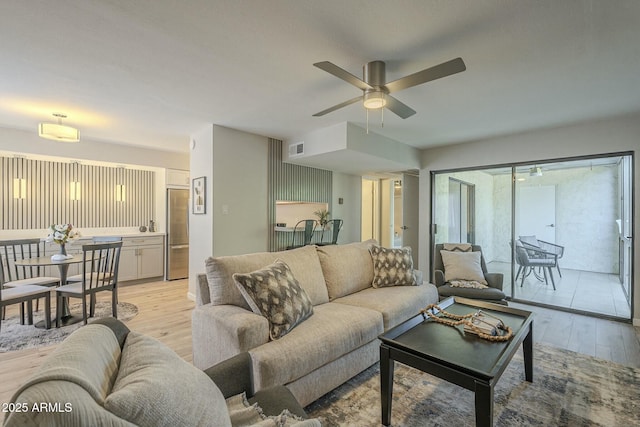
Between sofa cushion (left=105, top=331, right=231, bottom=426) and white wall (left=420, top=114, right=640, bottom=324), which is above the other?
white wall (left=420, top=114, right=640, bottom=324)

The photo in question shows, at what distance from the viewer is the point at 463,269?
3684mm

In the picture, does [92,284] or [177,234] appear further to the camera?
[177,234]

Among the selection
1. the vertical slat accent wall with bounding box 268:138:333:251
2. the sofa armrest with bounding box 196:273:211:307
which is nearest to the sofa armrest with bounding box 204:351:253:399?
the sofa armrest with bounding box 196:273:211:307

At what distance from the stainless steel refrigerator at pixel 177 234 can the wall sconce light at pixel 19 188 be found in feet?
6.90

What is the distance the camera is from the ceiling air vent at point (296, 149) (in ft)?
15.1

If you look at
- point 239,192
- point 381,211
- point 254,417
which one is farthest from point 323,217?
point 254,417

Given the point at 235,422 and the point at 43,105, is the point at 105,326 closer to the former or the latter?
the point at 235,422

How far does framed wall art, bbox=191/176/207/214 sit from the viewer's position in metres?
4.23

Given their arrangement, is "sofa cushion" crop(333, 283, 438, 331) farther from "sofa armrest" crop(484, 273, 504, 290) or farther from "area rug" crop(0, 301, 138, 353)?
"area rug" crop(0, 301, 138, 353)

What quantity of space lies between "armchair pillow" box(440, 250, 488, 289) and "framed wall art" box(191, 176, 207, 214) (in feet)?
11.1

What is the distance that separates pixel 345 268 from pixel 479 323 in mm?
1275

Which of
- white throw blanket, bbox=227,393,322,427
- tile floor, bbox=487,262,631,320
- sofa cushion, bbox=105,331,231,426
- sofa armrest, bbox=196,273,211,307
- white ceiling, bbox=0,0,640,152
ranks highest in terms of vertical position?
white ceiling, bbox=0,0,640,152

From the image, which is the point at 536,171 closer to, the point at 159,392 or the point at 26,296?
the point at 159,392

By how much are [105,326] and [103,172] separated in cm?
585
